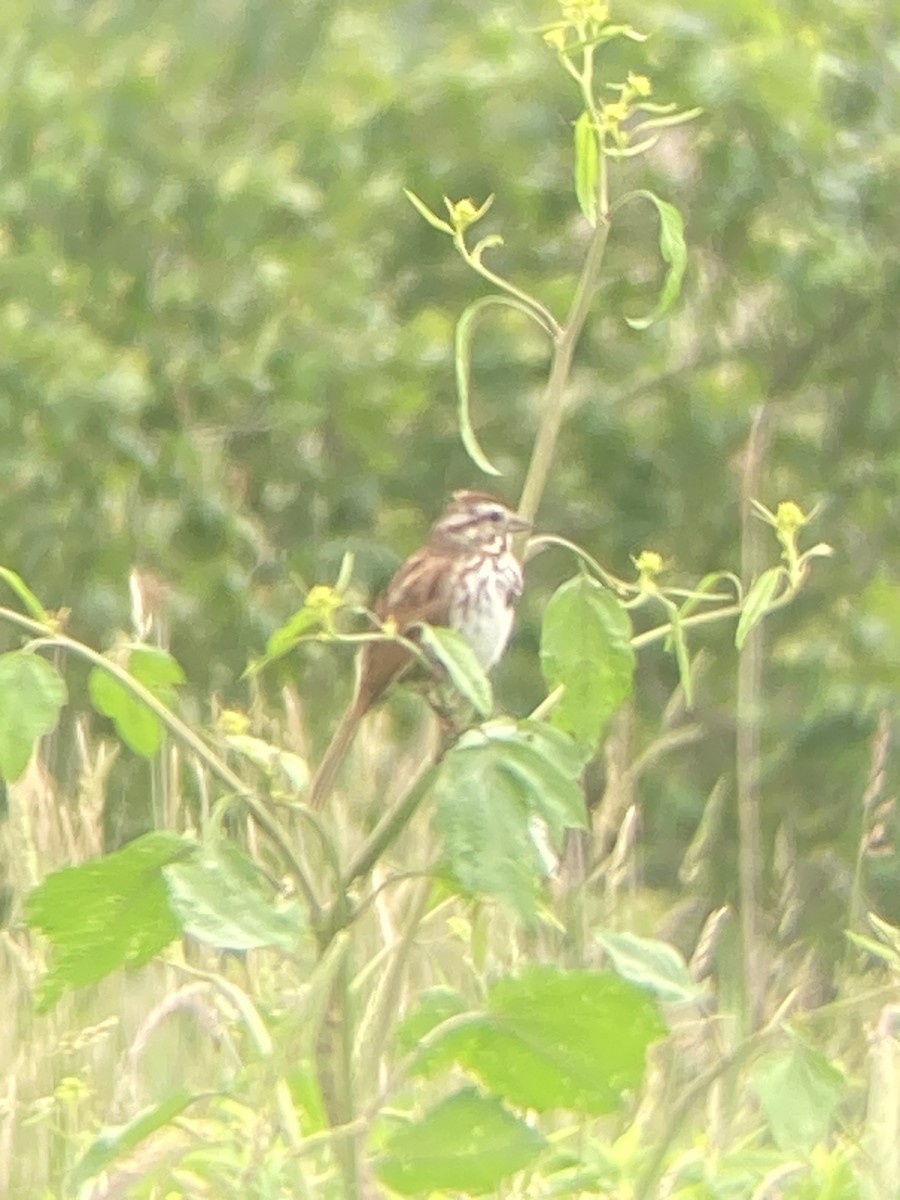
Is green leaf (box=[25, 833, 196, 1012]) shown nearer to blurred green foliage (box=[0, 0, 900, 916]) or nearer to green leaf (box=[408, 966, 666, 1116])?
green leaf (box=[408, 966, 666, 1116])

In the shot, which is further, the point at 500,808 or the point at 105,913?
the point at 105,913

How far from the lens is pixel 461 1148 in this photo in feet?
5.99

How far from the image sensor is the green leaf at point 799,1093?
1855 millimetres

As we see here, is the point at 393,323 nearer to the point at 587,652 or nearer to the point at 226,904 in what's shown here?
the point at 587,652

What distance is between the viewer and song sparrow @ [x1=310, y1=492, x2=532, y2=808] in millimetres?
2736

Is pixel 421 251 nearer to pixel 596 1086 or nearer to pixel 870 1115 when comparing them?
pixel 870 1115

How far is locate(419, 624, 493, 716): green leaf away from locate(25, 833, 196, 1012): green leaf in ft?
0.84

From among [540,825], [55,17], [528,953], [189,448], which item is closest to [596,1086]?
[540,825]

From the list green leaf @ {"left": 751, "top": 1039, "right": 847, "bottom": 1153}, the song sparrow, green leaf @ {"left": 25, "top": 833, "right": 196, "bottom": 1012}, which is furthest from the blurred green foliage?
green leaf @ {"left": 25, "top": 833, "right": 196, "bottom": 1012}

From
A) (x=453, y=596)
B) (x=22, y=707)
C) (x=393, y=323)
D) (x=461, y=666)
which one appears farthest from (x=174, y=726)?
(x=393, y=323)

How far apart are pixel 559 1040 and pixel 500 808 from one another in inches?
10.0

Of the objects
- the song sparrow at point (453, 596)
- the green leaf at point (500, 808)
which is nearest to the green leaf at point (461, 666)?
the green leaf at point (500, 808)

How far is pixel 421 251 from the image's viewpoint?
5.60 meters

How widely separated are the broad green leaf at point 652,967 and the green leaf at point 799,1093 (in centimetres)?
9
